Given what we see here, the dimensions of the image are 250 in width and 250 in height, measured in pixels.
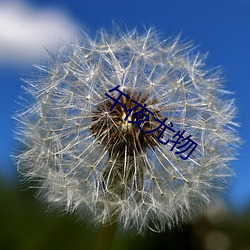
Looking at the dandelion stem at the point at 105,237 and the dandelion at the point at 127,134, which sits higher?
the dandelion at the point at 127,134

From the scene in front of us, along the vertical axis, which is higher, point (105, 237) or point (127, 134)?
point (127, 134)

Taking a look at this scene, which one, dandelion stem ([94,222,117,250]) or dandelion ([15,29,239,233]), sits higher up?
dandelion ([15,29,239,233])

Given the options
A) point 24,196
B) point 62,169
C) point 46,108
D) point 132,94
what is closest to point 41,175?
point 62,169

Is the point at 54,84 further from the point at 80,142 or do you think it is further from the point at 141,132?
the point at 141,132
